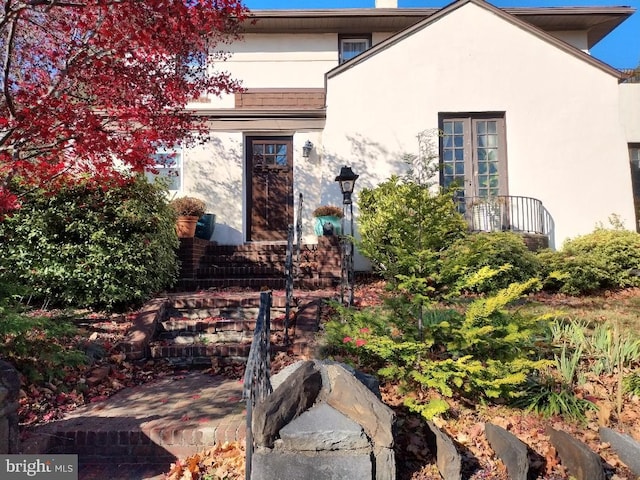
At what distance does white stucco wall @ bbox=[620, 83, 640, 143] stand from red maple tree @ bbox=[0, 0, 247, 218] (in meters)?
8.38

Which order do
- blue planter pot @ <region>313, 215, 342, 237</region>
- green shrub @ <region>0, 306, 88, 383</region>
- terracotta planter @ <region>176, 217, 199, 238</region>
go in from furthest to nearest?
blue planter pot @ <region>313, 215, 342, 237</region>, terracotta planter @ <region>176, 217, 199, 238</region>, green shrub @ <region>0, 306, 88, 383</region>

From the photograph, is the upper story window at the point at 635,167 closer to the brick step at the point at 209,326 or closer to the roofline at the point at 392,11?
the roofline at the point at 392,11

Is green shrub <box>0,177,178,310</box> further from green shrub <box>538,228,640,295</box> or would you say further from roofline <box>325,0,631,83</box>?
green shrub <box>538,228,640,295</box>

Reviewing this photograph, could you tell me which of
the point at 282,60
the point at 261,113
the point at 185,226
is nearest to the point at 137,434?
the point at 185,226

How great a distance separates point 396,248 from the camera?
3238 mm

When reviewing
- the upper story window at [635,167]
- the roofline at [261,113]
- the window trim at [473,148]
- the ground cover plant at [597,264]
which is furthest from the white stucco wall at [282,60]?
the upper story window at [635,167]

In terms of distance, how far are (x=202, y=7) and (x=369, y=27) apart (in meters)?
7.27

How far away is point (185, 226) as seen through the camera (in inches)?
314

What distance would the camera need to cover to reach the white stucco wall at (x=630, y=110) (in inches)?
346

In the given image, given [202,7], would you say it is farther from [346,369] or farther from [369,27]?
[369,27]

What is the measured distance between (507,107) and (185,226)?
7152 mm

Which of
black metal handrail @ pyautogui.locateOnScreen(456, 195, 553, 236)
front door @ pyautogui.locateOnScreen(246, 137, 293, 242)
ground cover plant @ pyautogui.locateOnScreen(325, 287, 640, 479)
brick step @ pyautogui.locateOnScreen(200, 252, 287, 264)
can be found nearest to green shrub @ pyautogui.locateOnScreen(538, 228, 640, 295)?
black metal handrail @ pyautogui.locateOnScreen(456, 195, 553, 236)

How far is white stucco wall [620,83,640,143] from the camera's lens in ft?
28.8

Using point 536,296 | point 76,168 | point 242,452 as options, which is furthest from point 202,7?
point 536,296
